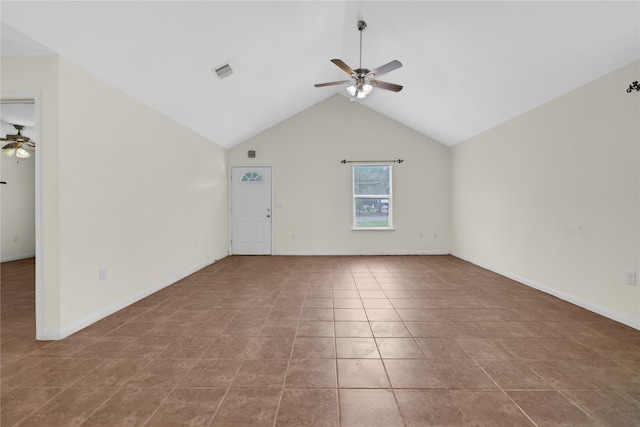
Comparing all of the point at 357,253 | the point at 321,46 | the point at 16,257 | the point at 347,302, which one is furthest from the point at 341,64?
the point at 16,257

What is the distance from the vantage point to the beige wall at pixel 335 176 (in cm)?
609

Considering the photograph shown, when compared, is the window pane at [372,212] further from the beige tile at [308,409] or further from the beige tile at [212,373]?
the beige tile at [308,409]

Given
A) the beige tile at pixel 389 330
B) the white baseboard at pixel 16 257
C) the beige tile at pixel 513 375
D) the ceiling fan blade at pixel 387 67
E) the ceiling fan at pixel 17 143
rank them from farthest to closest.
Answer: the white baseboard at pixel 16 257 < the ceiling fan at pixel 17 143 < the ceiling fan blade at pixel 387 67 < the beige tile at pixel 389 330 < the beige tile at pixel 513 375

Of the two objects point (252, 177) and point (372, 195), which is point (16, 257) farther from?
point (372, 195)

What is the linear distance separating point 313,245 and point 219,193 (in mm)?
2282

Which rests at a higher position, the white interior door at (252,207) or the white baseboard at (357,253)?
the white interior door at (252,207)

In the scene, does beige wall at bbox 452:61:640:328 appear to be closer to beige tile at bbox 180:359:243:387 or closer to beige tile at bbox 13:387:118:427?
beige tile at bbox 180:359:243:387

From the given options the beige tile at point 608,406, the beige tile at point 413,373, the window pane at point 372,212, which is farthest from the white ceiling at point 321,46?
the beige tile at point 413,373

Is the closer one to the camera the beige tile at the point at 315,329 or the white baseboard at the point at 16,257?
the beige tile at the point at 315,329

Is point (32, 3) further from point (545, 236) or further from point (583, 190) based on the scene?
point (545, 236)

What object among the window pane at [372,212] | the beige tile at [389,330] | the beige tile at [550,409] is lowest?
the beige tile at [550,409]

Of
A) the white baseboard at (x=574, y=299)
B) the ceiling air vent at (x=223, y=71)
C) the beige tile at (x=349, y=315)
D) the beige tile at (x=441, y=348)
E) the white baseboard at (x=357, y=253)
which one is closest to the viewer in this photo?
the beige tile at (x=441, y=348)

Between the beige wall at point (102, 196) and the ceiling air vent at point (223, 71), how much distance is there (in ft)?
3.13

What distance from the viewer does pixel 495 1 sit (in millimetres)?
2484
